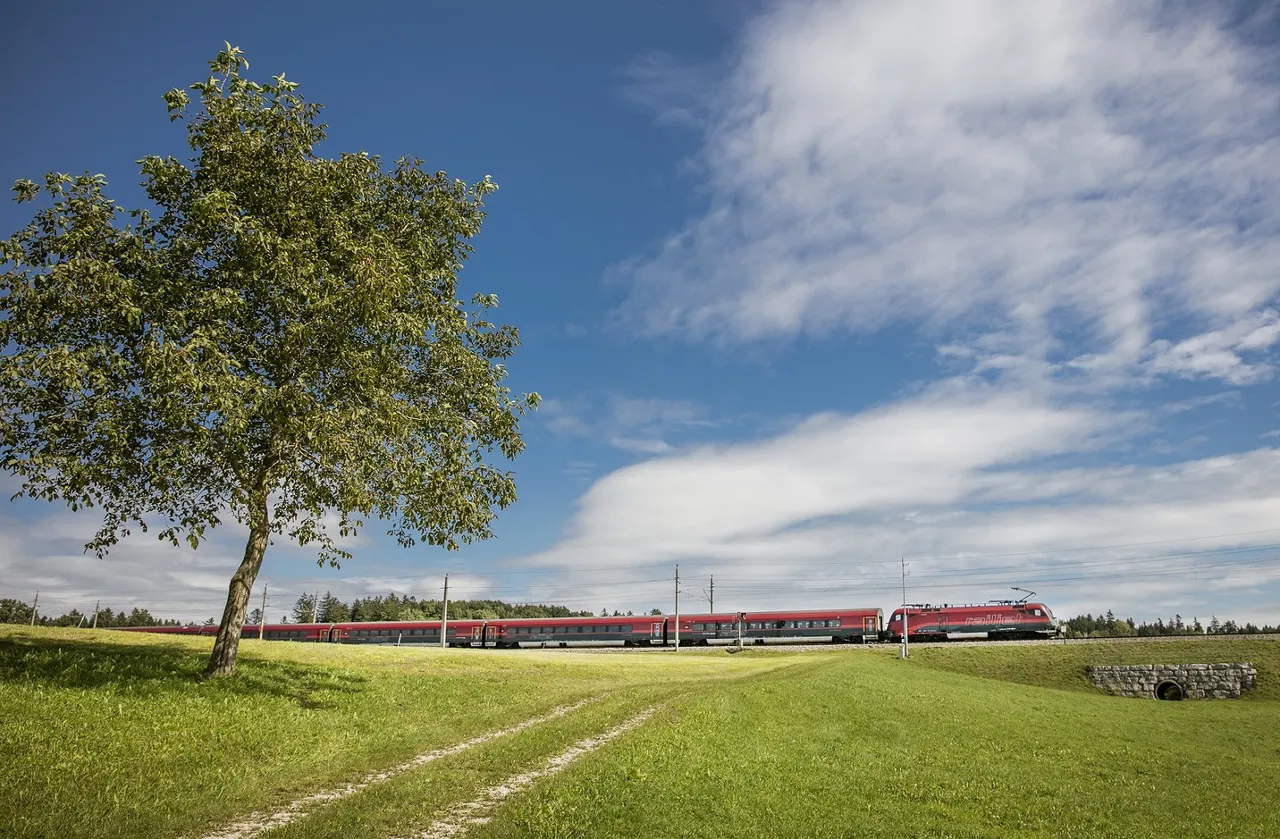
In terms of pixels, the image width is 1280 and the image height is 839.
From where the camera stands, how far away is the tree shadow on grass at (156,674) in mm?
18781

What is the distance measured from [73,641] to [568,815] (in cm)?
2763

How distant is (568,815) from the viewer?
12.4m

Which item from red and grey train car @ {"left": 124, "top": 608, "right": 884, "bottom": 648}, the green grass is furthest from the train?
the green grass

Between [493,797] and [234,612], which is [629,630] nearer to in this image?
[234,612]

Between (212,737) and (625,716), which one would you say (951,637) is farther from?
(212,737)

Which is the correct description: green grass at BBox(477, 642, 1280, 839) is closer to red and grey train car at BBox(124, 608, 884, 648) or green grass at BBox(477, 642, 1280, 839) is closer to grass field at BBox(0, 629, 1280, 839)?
grass field at BBox(0, 629, 1280, 839)

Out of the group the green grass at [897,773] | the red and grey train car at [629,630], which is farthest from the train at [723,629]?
the green grass at [897,773]

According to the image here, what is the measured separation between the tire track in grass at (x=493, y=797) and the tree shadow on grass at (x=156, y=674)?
817 centimetres

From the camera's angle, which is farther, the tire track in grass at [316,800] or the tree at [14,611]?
the tree at [14,611]

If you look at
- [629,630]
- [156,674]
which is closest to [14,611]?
[629,630]

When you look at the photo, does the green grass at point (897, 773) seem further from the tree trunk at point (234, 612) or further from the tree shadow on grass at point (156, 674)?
the tree trunk at point (234, 612)

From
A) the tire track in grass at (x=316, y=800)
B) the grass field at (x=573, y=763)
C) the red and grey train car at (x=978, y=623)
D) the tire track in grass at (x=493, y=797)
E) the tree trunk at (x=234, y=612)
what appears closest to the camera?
the tire track in grass at (x=316, y=800)

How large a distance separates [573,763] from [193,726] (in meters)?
8.74

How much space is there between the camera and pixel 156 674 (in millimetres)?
20891
